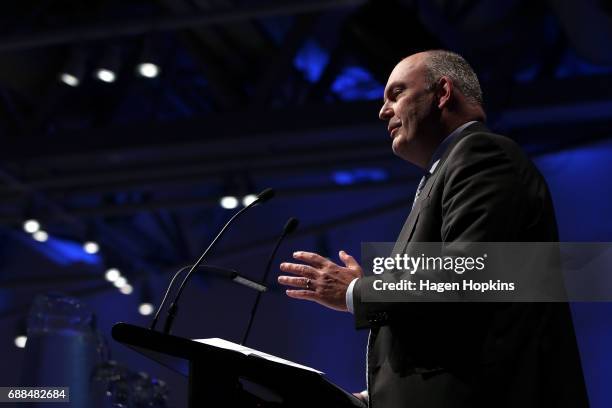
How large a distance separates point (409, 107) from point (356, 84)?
5358mm

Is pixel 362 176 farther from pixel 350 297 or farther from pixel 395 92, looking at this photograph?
pixel 350 297

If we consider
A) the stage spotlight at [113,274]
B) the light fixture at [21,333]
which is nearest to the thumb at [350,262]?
the stage spotlight at [113,274]

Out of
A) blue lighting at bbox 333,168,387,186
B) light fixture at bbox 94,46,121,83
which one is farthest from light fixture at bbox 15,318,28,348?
blue lighting at bbox 333,168,387,186

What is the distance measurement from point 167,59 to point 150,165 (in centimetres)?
91

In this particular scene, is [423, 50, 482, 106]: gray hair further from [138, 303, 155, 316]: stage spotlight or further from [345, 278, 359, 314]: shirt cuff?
[138, 303, 155, 316]: stage spotlight

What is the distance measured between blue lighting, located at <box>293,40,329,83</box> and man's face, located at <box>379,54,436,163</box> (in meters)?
4.86

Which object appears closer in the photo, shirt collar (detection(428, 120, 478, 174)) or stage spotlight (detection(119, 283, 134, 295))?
shirt collar (detection(428, 120, 478, 174))

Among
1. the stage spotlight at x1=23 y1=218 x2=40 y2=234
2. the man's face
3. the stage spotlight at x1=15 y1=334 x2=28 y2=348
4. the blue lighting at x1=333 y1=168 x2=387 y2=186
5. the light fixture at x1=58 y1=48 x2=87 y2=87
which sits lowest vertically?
the man's face

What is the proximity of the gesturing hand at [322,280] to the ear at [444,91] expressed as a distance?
54 centimetres

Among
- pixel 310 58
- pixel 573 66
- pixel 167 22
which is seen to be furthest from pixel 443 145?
pixel 310 58

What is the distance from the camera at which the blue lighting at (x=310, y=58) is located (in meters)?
7.13

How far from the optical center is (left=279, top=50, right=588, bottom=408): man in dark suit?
63.1 inches

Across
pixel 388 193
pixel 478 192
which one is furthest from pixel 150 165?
pixel 478 192

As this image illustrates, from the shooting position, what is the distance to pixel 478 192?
1679mm
